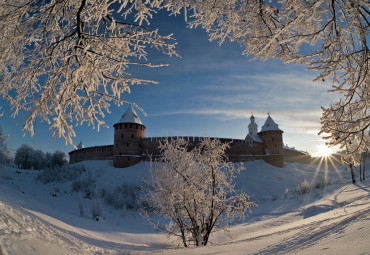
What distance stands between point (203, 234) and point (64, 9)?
6.19 metres

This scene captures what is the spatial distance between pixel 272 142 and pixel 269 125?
248cm

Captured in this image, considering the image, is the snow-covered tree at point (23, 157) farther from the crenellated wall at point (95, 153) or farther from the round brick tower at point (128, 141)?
the round brick tower at point (128, 141)

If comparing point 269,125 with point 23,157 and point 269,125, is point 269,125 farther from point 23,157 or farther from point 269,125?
point 23,157

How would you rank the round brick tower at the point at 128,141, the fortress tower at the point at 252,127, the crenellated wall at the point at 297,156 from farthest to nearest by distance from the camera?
the fortress tower at the point at 252,127 < the crenellated wall at the point at 297,156 < the round brick tower at the point at 128,141

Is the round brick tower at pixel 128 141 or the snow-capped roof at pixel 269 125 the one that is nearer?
the round brick tower at pixel 128 141

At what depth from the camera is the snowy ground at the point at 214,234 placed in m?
1.93

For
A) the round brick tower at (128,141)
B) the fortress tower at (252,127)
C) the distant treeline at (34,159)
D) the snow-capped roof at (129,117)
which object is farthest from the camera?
the fortress tower at (252,127)

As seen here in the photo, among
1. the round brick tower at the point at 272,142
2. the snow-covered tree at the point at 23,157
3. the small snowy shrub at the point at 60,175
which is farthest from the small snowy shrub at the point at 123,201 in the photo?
the snow-covered tree at the point at 23,157

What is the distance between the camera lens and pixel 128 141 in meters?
25.3

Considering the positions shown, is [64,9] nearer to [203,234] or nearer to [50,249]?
[50,249]

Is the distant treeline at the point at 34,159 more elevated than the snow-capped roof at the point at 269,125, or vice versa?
the snow-capped roof at the point at 269,125

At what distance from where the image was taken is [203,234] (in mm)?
6488

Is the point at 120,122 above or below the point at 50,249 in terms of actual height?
above

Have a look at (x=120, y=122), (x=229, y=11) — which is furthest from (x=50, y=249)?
(x=120, y=122)
